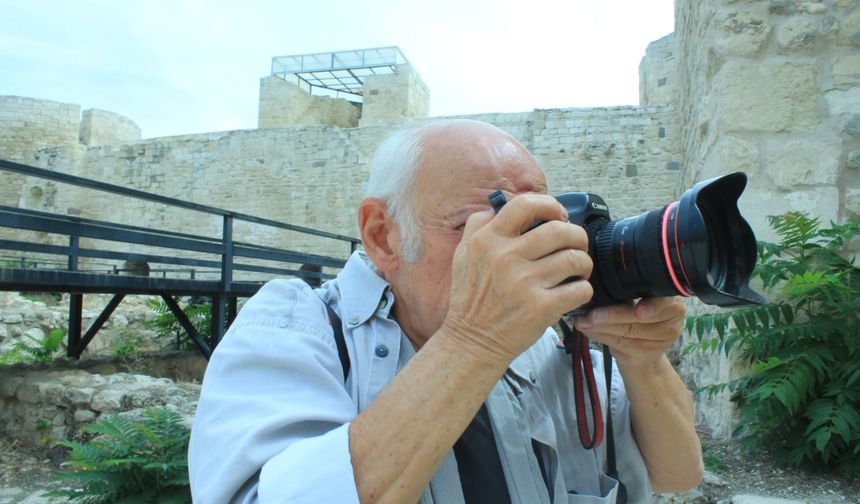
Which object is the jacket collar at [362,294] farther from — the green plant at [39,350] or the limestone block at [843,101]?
the green plant at [39,350]

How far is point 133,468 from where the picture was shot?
2086 millimetres

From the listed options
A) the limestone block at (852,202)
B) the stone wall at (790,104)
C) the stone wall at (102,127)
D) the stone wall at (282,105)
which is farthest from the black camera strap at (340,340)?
the stone wall at (102,127)

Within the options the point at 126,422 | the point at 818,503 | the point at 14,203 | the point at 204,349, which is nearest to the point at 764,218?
the point at 818,503

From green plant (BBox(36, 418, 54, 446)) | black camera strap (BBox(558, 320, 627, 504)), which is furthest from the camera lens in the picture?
green plant (BBox(36, 418, 54, 446))

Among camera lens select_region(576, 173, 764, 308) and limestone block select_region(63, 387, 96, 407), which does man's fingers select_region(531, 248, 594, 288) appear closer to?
camera lens select_region(576, 173, 764, 308)

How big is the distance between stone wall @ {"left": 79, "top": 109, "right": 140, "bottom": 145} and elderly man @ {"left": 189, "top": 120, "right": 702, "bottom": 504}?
16.6m

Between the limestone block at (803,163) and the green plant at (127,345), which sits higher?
the limestone block at (803,163)

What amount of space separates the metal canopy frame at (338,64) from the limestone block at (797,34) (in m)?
16.6

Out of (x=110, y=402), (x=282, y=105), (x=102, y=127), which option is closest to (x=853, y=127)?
(x=110, y=402)

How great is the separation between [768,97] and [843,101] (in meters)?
0.32

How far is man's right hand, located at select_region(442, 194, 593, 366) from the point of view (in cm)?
72

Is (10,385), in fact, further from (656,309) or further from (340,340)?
(656,309)

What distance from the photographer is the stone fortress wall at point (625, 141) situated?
255 cm

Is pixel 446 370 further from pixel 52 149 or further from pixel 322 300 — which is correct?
pixel 52 149
